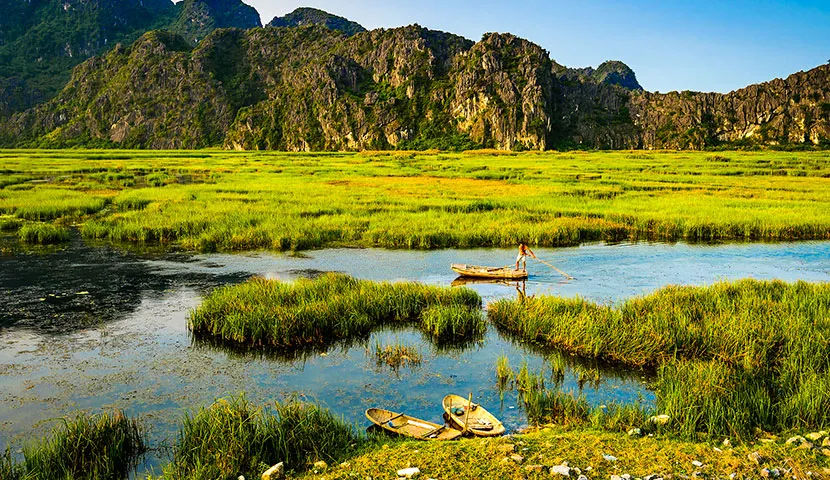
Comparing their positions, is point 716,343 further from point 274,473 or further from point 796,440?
point 274,473

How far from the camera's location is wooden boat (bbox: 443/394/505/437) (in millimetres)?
10281

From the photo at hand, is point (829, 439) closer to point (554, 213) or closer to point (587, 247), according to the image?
point (587, 247)

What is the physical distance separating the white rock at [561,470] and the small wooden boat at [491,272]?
1531 cm

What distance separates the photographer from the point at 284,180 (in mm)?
68125

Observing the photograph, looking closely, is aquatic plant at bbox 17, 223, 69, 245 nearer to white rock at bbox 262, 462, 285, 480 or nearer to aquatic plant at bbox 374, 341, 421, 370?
aquatic plant at bbox 374, 341, 421, 370

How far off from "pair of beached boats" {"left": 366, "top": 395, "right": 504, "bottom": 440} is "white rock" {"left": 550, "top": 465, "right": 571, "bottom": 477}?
6.44 ft

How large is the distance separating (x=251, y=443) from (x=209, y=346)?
25.1 feet

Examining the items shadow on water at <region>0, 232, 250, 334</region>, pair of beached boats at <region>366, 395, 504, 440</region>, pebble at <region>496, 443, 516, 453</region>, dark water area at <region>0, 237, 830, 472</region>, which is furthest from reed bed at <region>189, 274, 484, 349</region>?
pebble at <region>496, 443, 516, 453</region>

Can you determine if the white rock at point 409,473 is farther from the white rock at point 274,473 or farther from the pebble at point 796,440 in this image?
the pebble at point 796,440

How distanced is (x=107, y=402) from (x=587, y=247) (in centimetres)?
2584

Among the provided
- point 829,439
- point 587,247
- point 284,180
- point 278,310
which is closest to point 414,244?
point 587,247

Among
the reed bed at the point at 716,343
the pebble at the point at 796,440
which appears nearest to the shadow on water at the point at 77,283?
the reed bed at the point at 716,343

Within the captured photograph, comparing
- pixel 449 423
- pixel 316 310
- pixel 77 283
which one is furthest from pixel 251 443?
pixel 77 283

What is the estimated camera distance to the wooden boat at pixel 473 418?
1028cm
